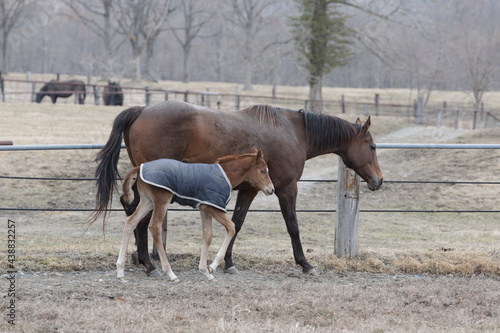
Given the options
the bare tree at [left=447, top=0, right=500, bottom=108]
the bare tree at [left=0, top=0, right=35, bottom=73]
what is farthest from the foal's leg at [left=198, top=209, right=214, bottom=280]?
the bare tree at [left=0, top=0, right=35, bottom=73]

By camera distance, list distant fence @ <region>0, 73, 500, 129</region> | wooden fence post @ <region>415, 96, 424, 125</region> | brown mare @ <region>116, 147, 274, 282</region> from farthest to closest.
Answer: wooden fence post @ <region>415, 96, 424, 125</region>, distant fence @ <region>0, 73, 500, 129</region>, brown mare @ <region>116, 147, 274, 282</region>

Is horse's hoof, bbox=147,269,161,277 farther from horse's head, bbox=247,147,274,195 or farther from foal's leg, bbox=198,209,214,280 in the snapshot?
horse's head, bbox=247,147,274,195

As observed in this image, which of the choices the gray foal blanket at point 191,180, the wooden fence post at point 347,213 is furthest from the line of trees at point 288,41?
the gray foal blanket at point 191,180

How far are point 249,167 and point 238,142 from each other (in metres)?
0.46

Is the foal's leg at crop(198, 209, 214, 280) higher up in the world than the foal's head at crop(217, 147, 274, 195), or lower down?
lower down

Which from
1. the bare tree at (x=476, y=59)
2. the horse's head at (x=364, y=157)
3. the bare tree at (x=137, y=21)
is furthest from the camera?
the bare tree at (x=137, y=21)

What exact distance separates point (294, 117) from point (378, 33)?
89.1 ft

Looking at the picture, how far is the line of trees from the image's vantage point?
30719mm

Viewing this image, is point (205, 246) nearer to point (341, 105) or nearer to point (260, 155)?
point (260, 155)

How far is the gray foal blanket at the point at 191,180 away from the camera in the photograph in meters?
5.25

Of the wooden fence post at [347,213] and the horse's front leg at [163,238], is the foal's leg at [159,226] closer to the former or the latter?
the horse's front leg at [163,238]

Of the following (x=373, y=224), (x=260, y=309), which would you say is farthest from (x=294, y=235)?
(x=373, y=224)

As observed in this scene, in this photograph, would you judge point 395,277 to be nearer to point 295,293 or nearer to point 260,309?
point 295,293

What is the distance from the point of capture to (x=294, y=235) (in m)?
6.28
